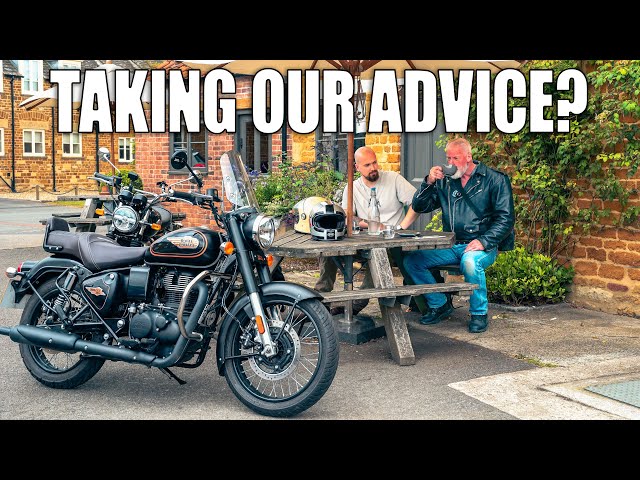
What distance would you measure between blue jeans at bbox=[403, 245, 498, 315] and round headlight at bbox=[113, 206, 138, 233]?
2.13 metres

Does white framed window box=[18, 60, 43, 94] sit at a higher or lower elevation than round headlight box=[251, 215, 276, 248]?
higher

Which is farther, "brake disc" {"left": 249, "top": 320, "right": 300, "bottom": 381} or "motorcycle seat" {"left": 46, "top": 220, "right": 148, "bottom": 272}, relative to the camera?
"motorcycle seat" {"left": 46, "top": 220, "right": 148, "bottom": 272}

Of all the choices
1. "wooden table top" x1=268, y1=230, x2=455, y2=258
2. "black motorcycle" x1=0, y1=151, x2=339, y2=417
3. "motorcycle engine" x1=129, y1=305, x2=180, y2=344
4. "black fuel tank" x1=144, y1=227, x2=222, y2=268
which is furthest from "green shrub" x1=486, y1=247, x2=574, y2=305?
"motorcycle engine" x1=129, y1=305, x2=180, y2=344

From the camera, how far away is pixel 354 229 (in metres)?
6.38

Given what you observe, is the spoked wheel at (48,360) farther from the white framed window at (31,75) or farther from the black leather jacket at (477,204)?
the white framed window at (31,75)

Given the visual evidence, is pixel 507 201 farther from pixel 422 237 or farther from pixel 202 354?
pixel 202 354

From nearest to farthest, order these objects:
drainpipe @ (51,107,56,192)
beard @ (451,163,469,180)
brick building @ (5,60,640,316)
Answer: beard @ (451,163,469,180) → brick building @ (5,60,640,316) → drainpipe @ (51,107,56,192)

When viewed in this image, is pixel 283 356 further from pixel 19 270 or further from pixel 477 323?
pixel 477 323

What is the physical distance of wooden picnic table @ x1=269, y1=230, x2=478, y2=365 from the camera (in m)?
5.27

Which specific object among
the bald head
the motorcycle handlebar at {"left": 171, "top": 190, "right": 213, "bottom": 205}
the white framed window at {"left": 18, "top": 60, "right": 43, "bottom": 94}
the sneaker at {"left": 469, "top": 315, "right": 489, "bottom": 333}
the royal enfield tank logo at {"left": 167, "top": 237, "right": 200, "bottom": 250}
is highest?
the white framed window at {"left": 18, "top": 60, "right": 43, "bottom": 94}

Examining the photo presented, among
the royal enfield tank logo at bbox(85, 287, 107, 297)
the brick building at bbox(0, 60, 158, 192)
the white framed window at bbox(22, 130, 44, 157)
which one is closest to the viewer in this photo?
the royal enfield tank logo at bbox(85, 287, 107, 297)

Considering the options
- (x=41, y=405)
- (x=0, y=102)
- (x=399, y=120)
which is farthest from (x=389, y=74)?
(x=0, y=102)

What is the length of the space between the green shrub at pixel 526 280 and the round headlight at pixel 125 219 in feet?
10.9

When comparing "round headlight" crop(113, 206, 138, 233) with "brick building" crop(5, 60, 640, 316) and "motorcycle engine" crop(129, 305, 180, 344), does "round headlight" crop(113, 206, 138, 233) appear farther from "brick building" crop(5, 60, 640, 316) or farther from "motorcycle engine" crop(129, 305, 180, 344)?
"motorcycle engine" crop(129, 305, 180, 344)
